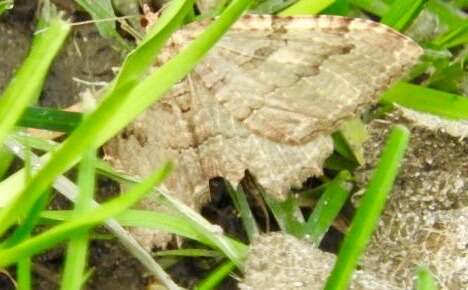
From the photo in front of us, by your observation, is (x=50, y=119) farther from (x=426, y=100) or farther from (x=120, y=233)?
(x=426, y=100)

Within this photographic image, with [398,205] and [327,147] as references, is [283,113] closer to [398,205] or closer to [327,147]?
[327,147]

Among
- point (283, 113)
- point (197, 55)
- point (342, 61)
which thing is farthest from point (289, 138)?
point (197, 55)

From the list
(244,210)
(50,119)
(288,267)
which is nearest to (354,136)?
(244,210)

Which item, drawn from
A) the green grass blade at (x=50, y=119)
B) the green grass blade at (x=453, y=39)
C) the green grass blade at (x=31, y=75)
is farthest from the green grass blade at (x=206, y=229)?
the green grass blade at (x=453, y=39)

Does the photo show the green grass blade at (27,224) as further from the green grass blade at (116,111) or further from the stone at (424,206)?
the stone at (424,206)

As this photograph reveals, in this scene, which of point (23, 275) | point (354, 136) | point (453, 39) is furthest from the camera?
point (453, 39)

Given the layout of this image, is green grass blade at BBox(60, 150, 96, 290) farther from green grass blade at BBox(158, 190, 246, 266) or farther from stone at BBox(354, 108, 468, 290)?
stone at BBox(354, 108, 468, 290)
